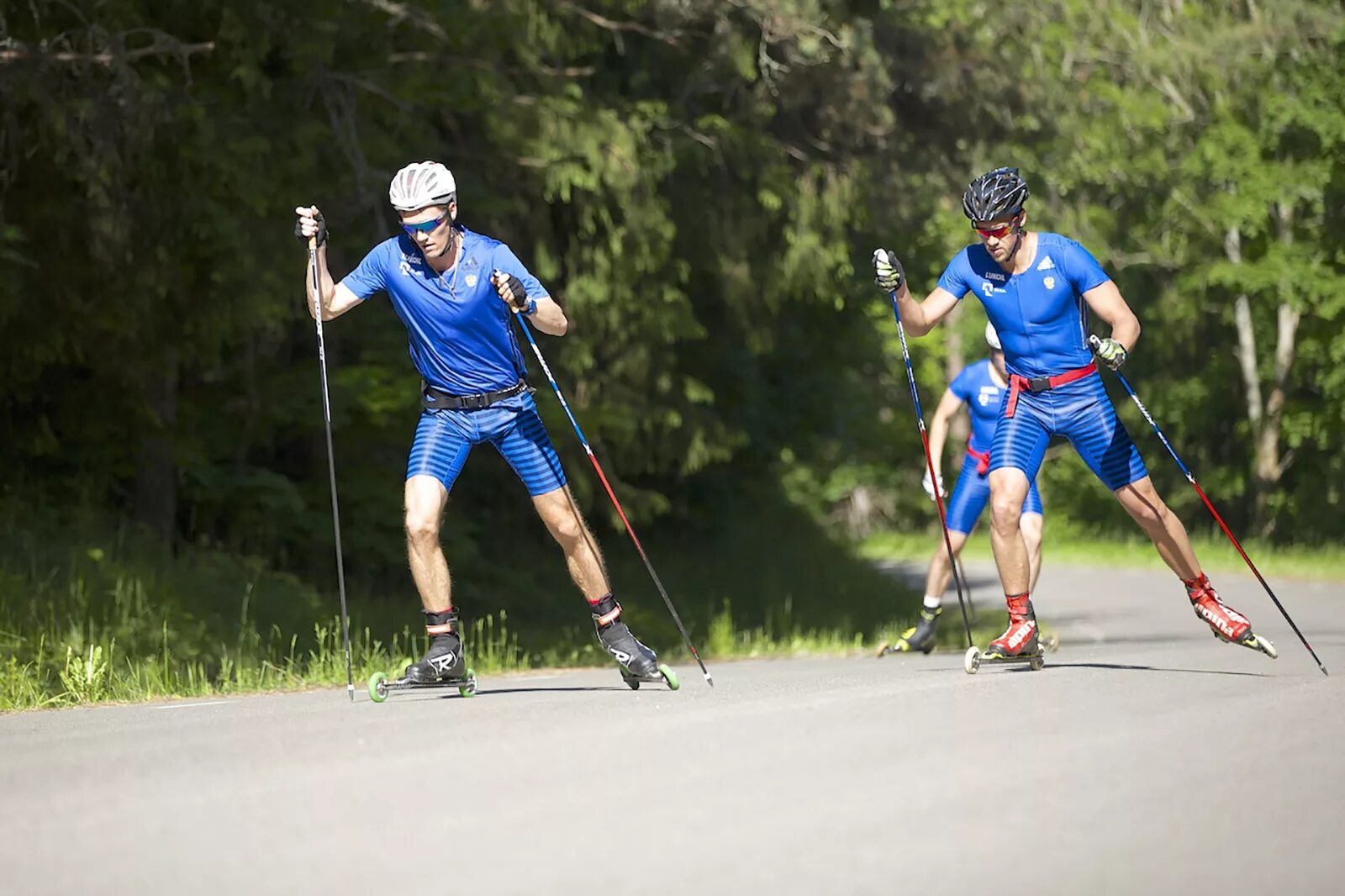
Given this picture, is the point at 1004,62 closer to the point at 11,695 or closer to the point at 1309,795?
the point at 11,695

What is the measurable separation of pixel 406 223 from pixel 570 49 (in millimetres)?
9812

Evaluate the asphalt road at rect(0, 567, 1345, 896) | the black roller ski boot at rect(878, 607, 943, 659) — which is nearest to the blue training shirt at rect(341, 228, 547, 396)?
the asphalt road at rect(0, 567, 1345, 896)

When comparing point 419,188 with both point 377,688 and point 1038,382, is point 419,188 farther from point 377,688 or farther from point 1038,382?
point 1038,382

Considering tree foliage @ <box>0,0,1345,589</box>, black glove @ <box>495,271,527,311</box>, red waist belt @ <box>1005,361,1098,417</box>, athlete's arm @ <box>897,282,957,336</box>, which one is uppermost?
tree foliage @ <box>0,0,1345,589</box>

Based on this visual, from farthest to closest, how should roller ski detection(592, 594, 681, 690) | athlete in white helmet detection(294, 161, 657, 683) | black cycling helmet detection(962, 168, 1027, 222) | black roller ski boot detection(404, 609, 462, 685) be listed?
1. black cycling helmet detection(962, 168, 1027, 222)
2. roller ski detection(592, 594, 681, 690)
3. black roller ski boot detection(404, 609, 462, 685)
4. athlete in white helmet detection(294, 161, 657, 683)

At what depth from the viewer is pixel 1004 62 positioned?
2341 cm

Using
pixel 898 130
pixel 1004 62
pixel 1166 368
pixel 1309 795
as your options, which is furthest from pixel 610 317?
pixel 1166 368

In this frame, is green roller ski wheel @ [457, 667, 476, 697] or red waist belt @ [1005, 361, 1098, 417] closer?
green roller ski wheel @ [457, 667, 476, 697]

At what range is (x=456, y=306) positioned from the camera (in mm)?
9891

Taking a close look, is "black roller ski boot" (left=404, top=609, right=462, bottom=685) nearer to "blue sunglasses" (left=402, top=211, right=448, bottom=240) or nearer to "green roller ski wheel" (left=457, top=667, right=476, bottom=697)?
"green roller ski wheel" (left=457, top=667, right=476, bottom=697)

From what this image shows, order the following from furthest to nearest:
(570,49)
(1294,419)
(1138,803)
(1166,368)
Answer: (1166,368), (1294,419), (570,49), (1138,803)

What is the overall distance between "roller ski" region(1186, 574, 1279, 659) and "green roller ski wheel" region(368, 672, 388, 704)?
4.00 m

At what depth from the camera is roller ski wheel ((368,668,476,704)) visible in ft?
32.2

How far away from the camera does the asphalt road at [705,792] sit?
5711 mm
